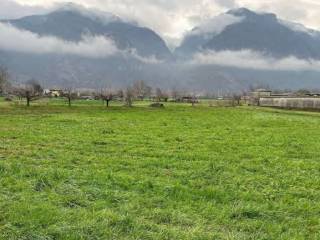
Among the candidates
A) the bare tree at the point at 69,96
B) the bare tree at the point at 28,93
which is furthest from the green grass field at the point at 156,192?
the bare tree at the point at 69,96

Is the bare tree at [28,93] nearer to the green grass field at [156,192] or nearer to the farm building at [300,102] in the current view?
the farm building at [300,102]

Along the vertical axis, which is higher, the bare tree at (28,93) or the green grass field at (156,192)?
the bare tree at (28,93)

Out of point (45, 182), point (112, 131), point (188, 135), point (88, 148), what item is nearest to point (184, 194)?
point (45, 182)

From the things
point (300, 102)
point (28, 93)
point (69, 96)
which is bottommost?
point (300, 102)

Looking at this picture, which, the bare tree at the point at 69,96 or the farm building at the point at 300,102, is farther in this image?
the farm building at the point at 300,102

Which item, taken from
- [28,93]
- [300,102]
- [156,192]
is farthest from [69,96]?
[156,192]

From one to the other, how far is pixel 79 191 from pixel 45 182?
1.48 meters

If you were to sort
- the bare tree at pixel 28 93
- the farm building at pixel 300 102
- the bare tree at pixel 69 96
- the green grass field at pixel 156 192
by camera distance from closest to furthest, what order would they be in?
the green grass field at pixel 156 192
the bare tree at pixel 28 93
the bare tree at pixel 69 96
the farm building at pixel 300 102

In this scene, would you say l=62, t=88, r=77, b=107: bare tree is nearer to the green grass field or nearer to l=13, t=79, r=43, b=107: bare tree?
l=13, t=79, r=43, b=107: bare tree

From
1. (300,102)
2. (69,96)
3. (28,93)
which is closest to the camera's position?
(28,93)

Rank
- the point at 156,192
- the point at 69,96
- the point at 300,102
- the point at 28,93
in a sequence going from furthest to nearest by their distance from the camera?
1. the point at 300,102
2. the point at 69,96
3. the point at 28,93
4. the point at 156,192

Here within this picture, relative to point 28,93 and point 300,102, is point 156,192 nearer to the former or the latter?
point 28,93

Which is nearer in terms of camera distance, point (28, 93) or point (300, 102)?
point (28, 93)

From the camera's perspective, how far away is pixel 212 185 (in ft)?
47.0
